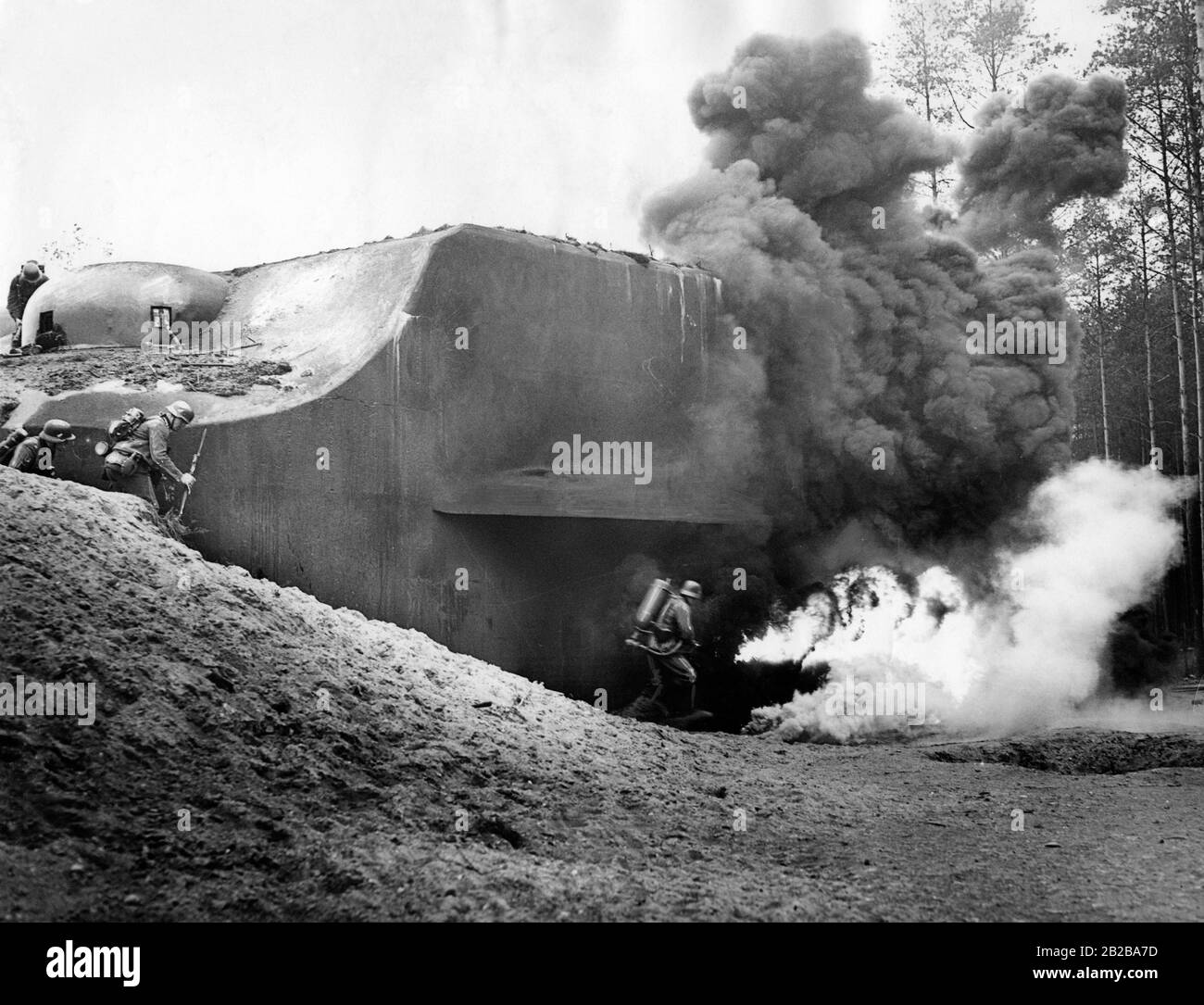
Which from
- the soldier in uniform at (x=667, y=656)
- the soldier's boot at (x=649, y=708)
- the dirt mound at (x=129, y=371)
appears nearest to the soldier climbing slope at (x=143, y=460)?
the dirt mound at (x=129, y=371)

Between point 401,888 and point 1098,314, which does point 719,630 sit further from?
point 1098,314

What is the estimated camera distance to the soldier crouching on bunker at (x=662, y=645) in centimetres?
1191

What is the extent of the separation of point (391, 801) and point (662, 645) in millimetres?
5692

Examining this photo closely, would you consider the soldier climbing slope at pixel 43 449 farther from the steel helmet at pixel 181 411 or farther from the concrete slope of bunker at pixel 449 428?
the steel helmet at pixel 181 411

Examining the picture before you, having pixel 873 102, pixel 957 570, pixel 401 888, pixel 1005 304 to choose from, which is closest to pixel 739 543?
pixel 957 570

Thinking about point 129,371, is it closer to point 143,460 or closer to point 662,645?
point 143,460

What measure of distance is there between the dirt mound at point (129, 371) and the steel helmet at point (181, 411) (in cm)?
64

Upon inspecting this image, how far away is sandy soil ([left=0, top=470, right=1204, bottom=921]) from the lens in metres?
5.56

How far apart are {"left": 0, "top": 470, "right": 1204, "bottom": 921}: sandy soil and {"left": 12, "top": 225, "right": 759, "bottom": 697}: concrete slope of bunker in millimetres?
1301

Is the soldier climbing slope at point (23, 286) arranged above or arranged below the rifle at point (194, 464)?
above

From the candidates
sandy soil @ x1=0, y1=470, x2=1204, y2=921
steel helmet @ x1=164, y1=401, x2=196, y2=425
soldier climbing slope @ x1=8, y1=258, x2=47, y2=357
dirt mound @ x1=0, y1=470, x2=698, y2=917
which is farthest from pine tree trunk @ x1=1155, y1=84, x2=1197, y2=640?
soldier climbing slope @ x1=8, y1=258, x2=47, y2=357

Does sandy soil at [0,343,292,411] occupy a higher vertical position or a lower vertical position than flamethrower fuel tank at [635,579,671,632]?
higher

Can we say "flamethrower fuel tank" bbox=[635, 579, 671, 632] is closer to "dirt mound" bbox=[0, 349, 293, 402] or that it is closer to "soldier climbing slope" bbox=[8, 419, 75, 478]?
"dirt mound" bbox=[0, 349, 293, 402]

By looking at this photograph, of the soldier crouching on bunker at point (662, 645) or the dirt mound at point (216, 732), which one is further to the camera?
the soldier crouching on bunker at point (662, 645)
